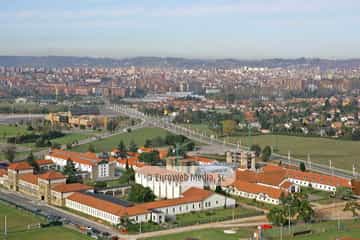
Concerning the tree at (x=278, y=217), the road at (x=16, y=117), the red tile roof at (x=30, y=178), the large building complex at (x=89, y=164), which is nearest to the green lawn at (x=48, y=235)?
the tree at (x=278, y=217)

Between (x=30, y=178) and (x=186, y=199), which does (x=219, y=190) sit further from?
(x=30, y=178)

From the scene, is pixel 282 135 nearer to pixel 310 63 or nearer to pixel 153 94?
pixel 153 94

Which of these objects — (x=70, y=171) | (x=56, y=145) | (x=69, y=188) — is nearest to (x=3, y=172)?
(x=70, y=171)

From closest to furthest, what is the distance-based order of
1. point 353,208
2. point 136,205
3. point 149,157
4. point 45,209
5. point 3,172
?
point 353,208 → point 136,205 → point 45,209 → point 3,172 → point 149,157

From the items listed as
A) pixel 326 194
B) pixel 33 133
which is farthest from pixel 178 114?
pixel 326 194

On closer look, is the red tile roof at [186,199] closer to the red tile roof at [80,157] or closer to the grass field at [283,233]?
the grass field at [283,233]

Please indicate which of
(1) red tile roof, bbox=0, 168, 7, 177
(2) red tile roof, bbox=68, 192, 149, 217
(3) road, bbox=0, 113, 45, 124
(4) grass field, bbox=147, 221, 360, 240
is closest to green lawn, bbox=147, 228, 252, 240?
(4) grass field, bbox=147, 221, 360, 240
